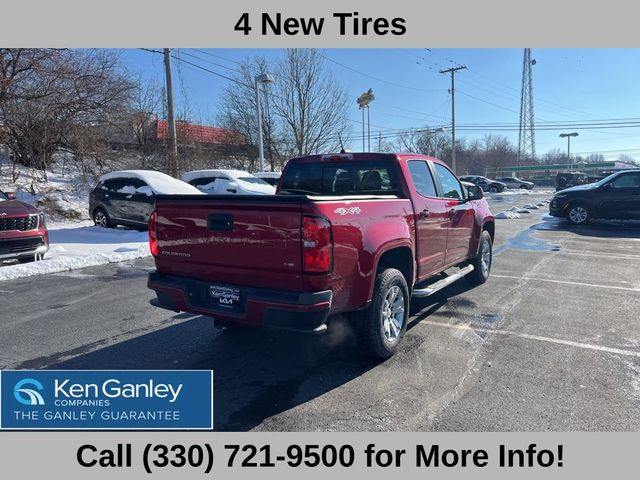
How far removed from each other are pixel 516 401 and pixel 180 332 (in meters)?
3.38

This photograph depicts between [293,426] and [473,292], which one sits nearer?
[293,426]

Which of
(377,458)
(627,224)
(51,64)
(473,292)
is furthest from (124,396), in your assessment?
(51,64)

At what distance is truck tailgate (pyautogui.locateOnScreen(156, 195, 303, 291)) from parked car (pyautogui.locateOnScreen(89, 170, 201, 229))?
26.8ft

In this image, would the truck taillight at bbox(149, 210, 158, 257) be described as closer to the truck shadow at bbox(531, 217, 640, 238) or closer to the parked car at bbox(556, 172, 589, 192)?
the truck shadow at bbox(531, 217, 640, 238)

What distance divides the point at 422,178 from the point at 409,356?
205 cm

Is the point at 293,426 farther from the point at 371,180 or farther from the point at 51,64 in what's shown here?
the point at 51,64

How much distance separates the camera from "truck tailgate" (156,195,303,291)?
3.32m

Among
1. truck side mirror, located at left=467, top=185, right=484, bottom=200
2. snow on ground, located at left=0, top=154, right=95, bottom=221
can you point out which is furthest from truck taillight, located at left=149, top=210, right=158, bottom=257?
snow on ground, located at left=0, top=154, right=95, bottom=221

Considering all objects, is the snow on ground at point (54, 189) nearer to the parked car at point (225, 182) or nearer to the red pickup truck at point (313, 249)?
the parked car at point (225, 182)

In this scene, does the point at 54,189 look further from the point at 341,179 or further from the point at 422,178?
the point at 422,178

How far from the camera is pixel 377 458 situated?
2834mm

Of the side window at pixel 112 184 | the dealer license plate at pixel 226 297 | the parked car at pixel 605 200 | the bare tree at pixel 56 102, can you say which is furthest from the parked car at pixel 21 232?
the parked car at pixel 605 200

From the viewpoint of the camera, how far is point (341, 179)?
500 cm

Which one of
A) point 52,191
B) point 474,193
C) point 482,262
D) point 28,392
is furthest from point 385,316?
point 52,191
